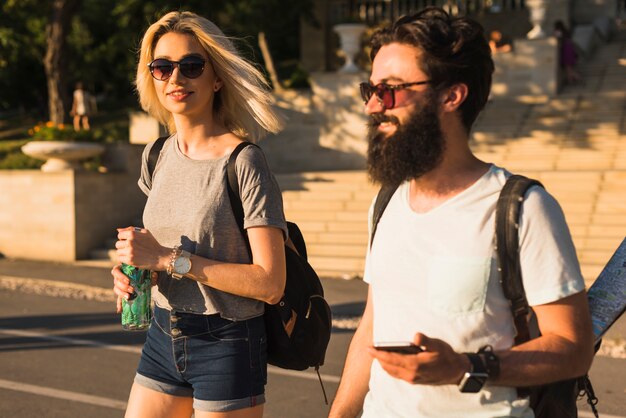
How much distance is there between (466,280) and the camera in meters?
2.29

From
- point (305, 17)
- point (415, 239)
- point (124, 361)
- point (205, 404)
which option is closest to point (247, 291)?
point (205, 404)

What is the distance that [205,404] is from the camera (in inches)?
128

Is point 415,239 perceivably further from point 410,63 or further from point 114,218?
point 114,218

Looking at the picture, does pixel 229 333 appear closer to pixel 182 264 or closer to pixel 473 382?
pixel 182 264

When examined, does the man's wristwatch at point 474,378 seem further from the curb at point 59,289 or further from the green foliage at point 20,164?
the green foliage at point 20,164

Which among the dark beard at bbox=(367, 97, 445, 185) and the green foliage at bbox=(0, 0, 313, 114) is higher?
the green foliage at bbox=(0, 0, 313, 114)

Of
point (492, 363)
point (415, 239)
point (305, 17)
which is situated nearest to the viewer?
point (492, 363)

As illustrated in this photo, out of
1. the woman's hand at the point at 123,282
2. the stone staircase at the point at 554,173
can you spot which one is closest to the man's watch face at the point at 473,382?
the woman's hand at the point at 123,282

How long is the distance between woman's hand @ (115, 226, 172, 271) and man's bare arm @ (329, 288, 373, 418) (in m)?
0.79

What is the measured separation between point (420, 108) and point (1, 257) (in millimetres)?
14782

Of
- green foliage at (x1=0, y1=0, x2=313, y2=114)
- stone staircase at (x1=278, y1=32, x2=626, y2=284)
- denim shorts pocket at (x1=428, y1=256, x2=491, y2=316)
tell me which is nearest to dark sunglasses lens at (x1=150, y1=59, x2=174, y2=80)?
denim shorts pocket at (x1=428, y1=256, x2=491, y2=316)

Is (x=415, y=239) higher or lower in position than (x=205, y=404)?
higher

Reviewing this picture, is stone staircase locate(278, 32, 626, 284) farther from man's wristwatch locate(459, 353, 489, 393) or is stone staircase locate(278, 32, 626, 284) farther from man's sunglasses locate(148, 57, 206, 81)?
man's wristwatch locate(459, 353, 489, 393)

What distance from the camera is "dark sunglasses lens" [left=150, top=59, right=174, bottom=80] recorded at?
350cm
